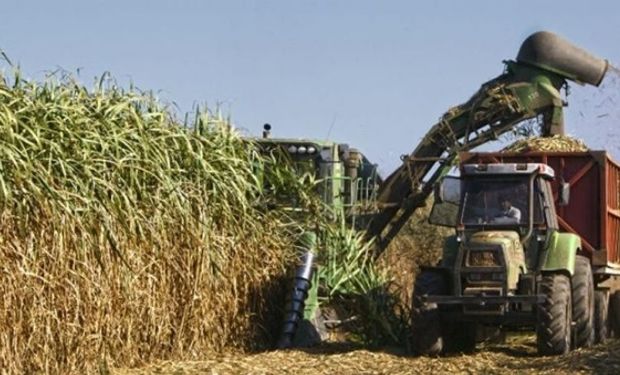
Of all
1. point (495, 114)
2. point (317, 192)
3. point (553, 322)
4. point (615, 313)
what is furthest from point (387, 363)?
point (495, 114)

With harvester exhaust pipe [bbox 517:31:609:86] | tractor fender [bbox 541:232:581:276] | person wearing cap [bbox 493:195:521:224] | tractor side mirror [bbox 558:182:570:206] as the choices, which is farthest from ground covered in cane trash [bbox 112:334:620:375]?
harvester exhaust pipe [bbox 517:31:609:86]

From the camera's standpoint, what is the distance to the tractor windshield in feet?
45.6

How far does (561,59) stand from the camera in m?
17.2

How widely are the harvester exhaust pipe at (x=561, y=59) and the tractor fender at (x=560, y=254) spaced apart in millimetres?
3850

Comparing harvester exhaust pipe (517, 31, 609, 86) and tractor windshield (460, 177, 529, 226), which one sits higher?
harvester exhaust pipe (517, 31, 609, 86)

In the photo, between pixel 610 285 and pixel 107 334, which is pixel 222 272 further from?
pixel 610 285

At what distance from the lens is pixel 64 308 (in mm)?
10852

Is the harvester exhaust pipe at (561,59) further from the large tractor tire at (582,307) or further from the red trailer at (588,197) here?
the large tractor tire at (582,307)

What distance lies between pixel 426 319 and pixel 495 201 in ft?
5.25

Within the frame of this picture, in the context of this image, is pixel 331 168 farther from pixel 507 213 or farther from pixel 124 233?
pixel 124 233

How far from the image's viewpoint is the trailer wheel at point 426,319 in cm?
1328

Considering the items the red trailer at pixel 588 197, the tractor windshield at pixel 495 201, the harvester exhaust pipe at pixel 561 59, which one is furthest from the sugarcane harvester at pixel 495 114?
the tractor windshield at pixel 495 201

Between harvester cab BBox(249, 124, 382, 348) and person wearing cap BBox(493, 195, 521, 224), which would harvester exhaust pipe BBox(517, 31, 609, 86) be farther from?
person wearing cap BBox(493, 195, 521, 224)

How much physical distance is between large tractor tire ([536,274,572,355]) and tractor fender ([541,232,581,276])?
1.27ft
